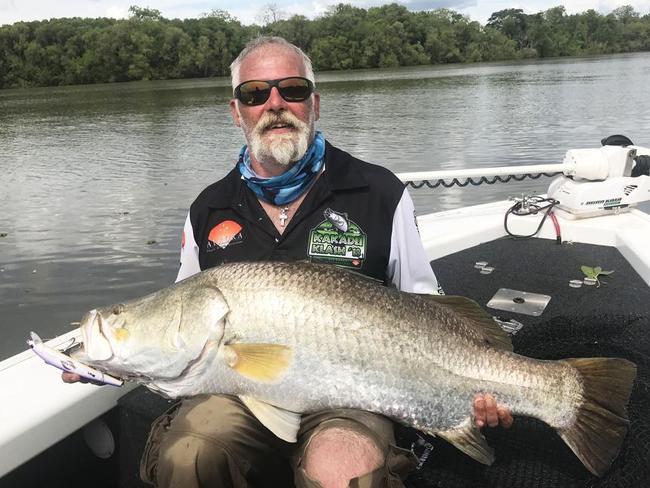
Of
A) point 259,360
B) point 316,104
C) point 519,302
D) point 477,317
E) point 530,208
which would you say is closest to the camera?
point 259,360

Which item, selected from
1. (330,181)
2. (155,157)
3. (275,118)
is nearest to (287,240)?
(330,181)

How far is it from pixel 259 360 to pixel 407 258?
0.95 metres

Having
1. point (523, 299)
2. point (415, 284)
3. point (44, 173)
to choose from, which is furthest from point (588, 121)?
point (415, 284)

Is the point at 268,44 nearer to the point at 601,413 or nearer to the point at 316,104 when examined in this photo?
the point at 316,104

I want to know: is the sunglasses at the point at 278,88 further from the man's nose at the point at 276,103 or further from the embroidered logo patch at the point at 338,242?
the embroidered logo patch at the point at 338,242

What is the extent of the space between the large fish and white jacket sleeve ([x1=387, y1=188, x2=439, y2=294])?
451 millimetres

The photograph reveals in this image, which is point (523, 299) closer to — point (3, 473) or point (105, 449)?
point (105, 449)

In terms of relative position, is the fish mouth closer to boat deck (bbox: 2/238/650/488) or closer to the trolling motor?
boat deck (bbox: 2/238/650/488)

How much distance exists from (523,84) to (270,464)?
4181 centimetres

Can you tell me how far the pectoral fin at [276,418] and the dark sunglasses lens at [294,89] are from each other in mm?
1510

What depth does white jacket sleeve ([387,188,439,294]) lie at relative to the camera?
273 cm

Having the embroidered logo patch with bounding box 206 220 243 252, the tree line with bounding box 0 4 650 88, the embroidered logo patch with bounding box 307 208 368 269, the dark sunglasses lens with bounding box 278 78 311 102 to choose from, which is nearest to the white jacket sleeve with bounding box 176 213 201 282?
the embroidered logo patch with bounding box 206 220 243 252

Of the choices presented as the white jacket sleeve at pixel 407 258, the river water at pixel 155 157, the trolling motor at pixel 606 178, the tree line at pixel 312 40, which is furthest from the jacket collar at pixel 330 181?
the tree line at pixel 312 40

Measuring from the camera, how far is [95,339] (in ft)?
6.93
